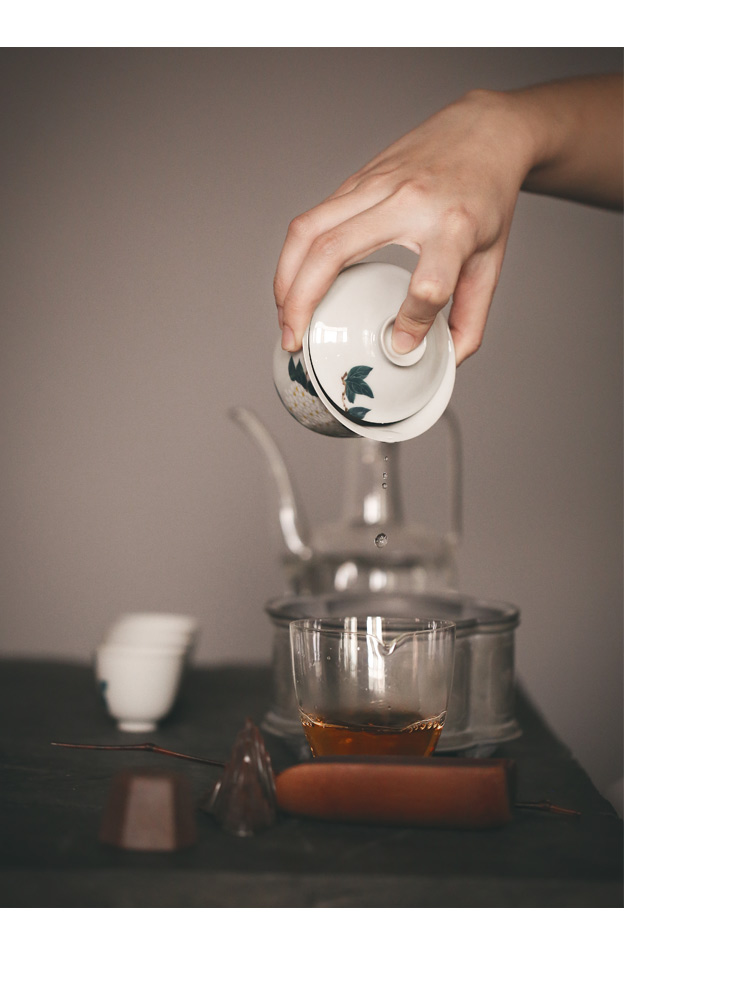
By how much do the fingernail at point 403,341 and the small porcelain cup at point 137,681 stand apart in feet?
1.60

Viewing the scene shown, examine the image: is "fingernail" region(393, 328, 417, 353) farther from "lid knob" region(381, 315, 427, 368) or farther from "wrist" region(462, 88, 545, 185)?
"wrist" region(462, 88, 545, 185)

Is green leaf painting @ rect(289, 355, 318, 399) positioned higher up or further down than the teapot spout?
higher up

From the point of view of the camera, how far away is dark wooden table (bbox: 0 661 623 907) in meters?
0.53

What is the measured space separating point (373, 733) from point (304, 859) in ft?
0.52

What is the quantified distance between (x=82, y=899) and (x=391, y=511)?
43.6 inches

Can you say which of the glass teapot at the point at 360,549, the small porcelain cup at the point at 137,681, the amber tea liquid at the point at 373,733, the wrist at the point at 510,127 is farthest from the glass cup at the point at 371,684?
the glass teapot at the point at 360,549

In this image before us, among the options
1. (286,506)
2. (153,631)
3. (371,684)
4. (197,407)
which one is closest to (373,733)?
(371,684)

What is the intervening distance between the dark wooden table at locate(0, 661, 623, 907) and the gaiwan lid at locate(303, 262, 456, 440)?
338 mm

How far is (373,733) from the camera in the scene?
709 millimetres

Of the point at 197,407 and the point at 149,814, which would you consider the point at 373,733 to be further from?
the point at 197,407

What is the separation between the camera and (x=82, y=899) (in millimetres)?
531

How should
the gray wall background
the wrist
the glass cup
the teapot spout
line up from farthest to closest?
the gray wall background < the teapot spout < the wrist < the glass cup

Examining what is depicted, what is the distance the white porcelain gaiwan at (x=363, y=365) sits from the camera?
2.40ft

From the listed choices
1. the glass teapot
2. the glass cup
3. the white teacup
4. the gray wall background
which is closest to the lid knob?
the glass cup
